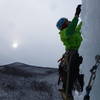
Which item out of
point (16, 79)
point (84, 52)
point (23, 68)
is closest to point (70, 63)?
point (84, 52)

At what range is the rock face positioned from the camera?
11.5 m

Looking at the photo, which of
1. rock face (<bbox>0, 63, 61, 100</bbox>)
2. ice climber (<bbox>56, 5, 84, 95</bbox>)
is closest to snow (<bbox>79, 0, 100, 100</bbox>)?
ice climber (<bbox>56, 5, 84, 95</bbox>)

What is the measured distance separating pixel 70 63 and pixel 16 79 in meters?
5.66

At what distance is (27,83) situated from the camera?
11969 millimetres

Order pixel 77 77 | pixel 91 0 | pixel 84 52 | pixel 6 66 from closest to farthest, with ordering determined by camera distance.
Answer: pixel 77 77 < pixel 91 0 < pixel 84 52 < pixel 6 66

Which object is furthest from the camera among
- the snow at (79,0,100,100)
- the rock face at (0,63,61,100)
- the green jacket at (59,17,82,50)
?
the rock face at (0,63,61,100)

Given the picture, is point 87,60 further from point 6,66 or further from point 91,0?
point 6,66

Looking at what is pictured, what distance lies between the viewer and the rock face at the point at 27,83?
451 inches

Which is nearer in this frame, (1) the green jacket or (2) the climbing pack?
(1) the green jacket

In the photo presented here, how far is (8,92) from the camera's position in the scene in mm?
11461

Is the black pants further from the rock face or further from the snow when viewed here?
the rock face

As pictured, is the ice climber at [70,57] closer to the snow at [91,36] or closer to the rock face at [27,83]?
the snow at [91,36]

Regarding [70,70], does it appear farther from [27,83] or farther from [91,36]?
[27,83]

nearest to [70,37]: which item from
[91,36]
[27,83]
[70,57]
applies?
[70,57]
